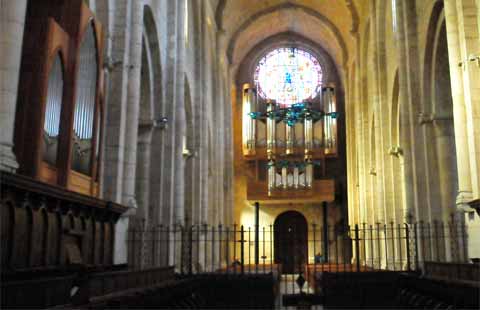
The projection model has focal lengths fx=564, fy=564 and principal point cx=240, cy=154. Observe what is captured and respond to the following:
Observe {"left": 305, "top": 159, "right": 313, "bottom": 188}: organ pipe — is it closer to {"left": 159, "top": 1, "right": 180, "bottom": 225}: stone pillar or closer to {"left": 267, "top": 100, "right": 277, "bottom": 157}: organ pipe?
{"left": 267, "top": 100, "right": 277, "bottom": 157}: organ pipe

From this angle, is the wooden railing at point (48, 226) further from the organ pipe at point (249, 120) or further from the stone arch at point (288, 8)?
the stone arch at point (288, 8)

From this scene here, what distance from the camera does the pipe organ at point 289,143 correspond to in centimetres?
3438

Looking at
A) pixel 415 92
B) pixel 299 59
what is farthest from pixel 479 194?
pixel 299 59

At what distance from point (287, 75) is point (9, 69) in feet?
107

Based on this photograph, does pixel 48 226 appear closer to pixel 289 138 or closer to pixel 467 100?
pixel 467 100

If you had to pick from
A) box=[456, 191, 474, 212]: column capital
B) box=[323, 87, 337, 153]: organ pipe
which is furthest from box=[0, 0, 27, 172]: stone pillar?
box=[323, 87, 337, 153]: organ pipe

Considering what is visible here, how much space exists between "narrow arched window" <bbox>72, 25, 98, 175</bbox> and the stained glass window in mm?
28558

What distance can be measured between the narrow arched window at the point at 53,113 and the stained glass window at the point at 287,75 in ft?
98.5

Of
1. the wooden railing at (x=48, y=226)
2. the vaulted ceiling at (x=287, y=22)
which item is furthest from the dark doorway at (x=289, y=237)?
the wooden railing at (x=48, y=226)

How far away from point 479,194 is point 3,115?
9.55 metres

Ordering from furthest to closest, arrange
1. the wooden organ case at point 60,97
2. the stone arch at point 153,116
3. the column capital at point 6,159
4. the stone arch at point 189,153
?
the stone arch at point 189,153 < the stone arch at point 153,116 < the wooden organ case at point 60,97 < the column capital at point 6,159

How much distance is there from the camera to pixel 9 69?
26.1 ft

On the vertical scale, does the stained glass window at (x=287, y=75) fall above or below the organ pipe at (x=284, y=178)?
above

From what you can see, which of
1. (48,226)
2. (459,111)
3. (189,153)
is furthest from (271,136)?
(48,226)
